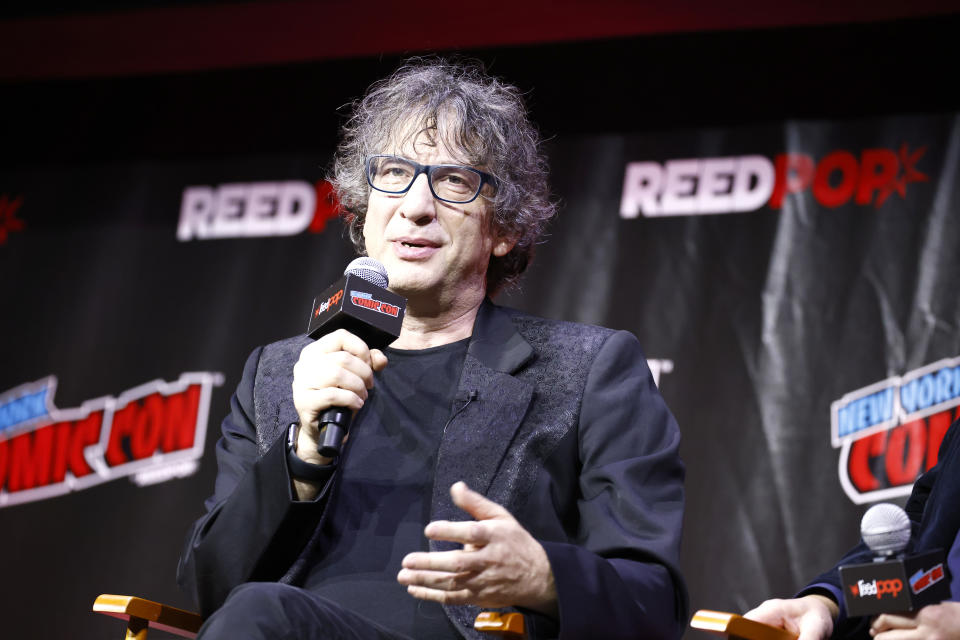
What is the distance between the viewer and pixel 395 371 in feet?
7.07

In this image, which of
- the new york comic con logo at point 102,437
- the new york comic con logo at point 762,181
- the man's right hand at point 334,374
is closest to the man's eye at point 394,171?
the man's right hand at point 334,374

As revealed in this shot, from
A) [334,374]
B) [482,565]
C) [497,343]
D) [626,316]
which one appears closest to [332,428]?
[334,374]

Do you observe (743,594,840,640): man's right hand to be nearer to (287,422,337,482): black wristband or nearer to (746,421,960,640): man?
(746,421,960,640): man

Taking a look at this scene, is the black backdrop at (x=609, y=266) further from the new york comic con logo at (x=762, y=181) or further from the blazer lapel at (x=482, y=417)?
the blazer lapel at (x=482, y=417)

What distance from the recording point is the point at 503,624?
5.20 feet

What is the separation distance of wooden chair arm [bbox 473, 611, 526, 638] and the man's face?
0.73m

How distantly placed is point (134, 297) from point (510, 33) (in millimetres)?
1607

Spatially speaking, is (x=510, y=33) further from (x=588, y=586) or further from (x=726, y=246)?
(x=588, y=586)

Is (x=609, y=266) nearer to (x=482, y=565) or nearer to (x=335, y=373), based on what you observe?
(x=335, y=373)

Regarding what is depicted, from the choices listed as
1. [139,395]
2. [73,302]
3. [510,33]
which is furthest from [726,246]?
[73,302]

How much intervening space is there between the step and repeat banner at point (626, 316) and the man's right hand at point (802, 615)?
138 cm

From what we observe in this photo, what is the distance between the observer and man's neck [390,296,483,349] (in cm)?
221

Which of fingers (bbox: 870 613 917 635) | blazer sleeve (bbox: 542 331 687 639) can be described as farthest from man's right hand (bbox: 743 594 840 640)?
fingers (bbox: 870 613 917 635)

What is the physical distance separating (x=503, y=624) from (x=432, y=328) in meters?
0.78
